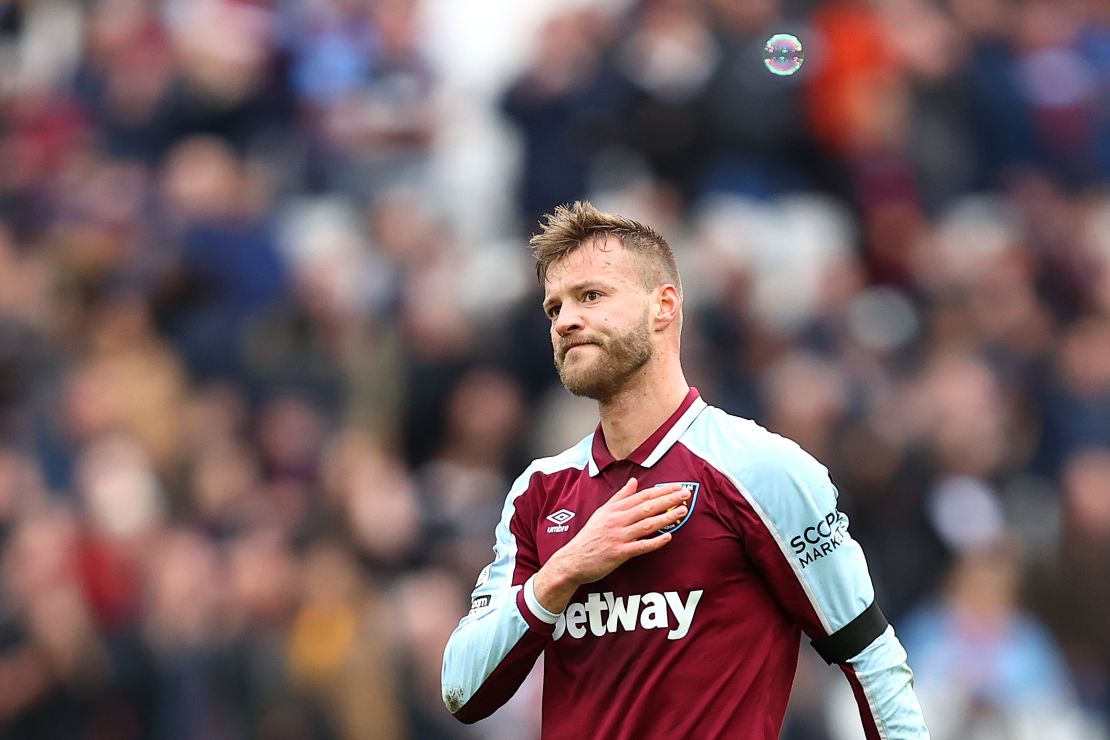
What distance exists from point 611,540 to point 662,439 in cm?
41

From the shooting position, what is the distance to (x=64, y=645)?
1129 centimetres

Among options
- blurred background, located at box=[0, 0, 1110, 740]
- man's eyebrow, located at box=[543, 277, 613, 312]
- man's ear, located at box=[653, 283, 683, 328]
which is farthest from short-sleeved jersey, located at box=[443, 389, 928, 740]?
blurred background, located at box=[0, 0, 1110, 740]

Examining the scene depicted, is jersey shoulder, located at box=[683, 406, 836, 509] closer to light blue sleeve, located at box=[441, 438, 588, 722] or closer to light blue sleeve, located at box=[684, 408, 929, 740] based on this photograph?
light blue sleeve, located at box=[684, 408, 929, 740]

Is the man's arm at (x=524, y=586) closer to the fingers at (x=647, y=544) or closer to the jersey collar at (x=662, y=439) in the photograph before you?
the fingers at (x=647, y=544)

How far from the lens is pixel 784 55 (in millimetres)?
7227

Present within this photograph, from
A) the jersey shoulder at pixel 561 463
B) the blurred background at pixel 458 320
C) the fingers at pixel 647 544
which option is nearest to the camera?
the fingers at pixel 647 544

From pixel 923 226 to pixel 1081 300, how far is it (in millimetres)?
1210

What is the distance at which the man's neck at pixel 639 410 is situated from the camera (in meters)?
5.28

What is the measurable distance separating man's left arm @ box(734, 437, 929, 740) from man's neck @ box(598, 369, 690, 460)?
0.34m

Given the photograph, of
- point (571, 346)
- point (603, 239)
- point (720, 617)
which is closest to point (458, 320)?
point (603, 239)

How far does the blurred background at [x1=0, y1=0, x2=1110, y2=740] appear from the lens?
11.2 m

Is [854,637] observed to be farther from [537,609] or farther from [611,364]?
[611,364]

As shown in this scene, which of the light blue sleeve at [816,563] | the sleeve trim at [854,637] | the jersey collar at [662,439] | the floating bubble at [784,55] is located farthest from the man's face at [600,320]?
the floating bubble at [784,55]

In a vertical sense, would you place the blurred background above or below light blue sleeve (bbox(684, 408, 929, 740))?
above
